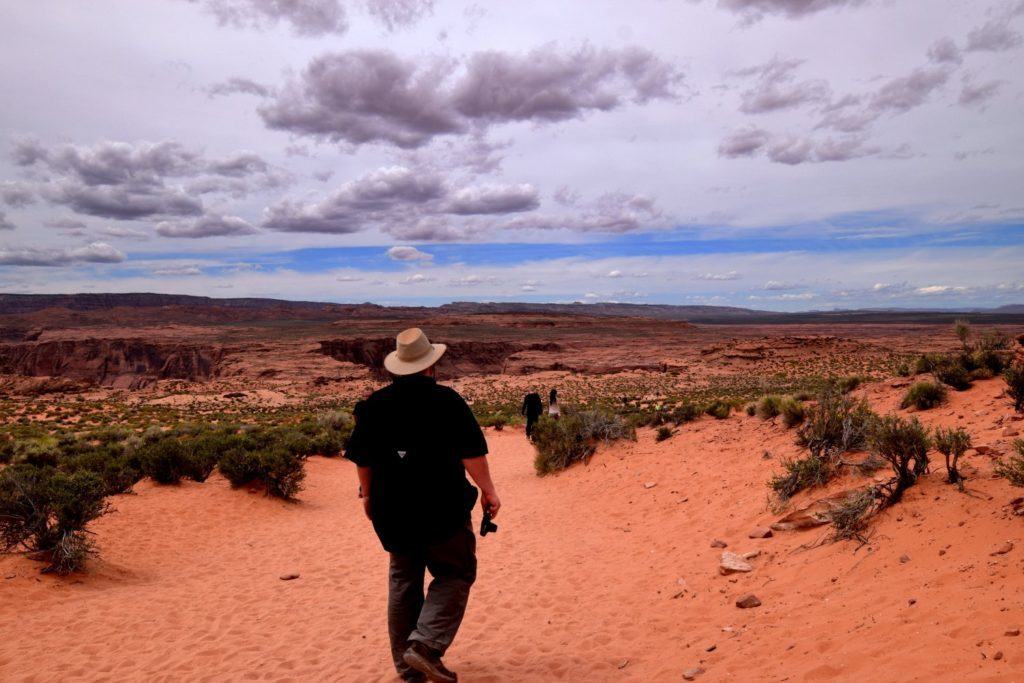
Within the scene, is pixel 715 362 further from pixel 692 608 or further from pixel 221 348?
pixel 692 608

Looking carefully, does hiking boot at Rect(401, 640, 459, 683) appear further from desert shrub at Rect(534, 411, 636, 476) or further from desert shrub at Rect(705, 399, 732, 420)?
desert shrub at Rect(705, 399, 732, 420)

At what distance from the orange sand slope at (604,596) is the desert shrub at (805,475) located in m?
0.29

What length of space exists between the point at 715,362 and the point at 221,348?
45249mm

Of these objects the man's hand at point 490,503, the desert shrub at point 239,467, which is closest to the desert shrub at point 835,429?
the man's hand at point 490,503

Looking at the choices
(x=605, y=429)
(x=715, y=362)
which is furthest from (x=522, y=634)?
(x=715, y=362)

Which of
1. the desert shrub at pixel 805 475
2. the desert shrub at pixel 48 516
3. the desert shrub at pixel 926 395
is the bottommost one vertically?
the desert shrub at pixel 48 516

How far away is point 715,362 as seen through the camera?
172 ft

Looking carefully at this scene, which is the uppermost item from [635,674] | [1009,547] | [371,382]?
[1009,547]

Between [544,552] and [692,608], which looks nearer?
[692,608]

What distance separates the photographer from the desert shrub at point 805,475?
7449mm

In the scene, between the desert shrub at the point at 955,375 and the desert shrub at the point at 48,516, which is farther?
the desert shrub at the point at 955,375

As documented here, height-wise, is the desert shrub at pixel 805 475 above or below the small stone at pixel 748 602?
above

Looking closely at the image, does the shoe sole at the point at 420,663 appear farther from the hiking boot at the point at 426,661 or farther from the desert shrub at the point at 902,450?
the desert shrub at the point at 902,450

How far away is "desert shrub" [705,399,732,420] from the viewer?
589 inches
